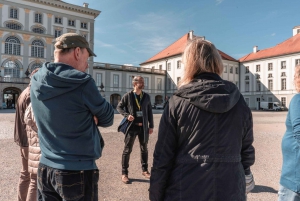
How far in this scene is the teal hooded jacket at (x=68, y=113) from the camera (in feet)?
5.64

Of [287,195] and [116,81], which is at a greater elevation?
[116,81]

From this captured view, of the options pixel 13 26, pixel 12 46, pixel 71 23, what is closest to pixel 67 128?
pixel 12 46

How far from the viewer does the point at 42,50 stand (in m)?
41.3

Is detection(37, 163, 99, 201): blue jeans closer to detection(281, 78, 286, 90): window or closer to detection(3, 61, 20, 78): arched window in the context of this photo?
detection(3, 61, 20, 78): arched window

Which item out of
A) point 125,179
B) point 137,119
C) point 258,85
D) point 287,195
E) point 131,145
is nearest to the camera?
point 287,195

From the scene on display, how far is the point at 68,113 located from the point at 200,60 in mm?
1059

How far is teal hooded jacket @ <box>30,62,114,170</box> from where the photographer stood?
1.72 metres

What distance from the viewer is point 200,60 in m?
1.73

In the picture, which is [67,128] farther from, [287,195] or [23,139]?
[287,195]

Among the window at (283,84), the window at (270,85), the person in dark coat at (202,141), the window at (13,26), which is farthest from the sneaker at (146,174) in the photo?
the window at (270,85)

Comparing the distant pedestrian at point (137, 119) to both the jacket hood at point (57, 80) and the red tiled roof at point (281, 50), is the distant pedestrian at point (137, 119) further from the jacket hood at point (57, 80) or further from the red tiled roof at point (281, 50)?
the red tiled roof at point (281, 50)

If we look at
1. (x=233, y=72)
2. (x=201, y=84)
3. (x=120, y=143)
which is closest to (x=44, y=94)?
(x=201, y=84)

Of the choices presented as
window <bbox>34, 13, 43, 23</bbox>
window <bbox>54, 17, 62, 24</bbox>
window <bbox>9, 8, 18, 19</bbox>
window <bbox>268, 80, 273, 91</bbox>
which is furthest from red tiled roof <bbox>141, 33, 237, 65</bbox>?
window <bbox>9, 8, 18, 19</bbox>

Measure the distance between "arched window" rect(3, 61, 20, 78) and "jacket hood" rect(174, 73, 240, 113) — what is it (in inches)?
1704
